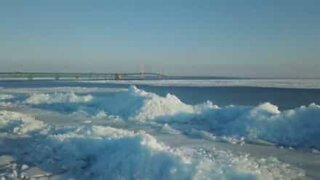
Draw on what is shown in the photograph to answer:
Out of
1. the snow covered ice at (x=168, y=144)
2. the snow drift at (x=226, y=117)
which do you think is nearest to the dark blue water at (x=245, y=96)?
the snow drift at (x=226, y=117)

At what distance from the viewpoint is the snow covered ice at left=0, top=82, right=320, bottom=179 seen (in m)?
8.62

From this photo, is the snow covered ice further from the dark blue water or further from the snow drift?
the dark blue water

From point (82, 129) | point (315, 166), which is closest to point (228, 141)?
point (315, 166)

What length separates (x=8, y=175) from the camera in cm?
866

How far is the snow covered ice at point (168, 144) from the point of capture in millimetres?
8617

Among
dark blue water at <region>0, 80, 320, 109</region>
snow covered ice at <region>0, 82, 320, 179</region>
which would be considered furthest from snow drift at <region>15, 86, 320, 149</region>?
dark blue water at <region>0, 80, 320, 109</region>

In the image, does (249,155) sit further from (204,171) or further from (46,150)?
(46,150)

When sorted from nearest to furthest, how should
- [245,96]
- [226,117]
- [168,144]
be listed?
1. [168,144]
2. [226,117]
3. [245,96]

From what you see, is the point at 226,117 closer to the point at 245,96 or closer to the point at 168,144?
the point at 168,144

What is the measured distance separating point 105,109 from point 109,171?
528 inches

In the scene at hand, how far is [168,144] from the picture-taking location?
12.3m

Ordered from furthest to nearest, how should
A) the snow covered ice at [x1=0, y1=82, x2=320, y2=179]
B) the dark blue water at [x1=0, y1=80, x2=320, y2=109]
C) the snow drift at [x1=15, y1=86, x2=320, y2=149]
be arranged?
the dark blue water at [x1=0, y1=80, x2=320, y2=109], the snow drift at [x1=15, y1=86, x2=320, y2=149], the snow covered ice at [x1=0, y1=82, x2=320, y2=179]

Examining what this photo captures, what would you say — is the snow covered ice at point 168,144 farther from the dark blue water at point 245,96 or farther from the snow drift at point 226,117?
the dark blue water at point 245,96

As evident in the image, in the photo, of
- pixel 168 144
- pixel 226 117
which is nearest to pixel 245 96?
pixel 226 117
